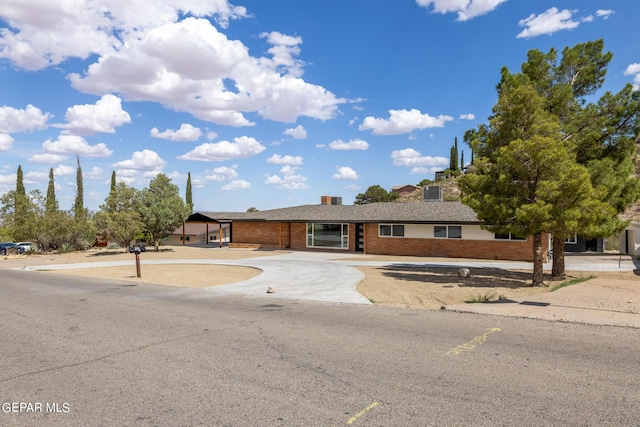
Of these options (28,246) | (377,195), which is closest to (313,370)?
(28,246)

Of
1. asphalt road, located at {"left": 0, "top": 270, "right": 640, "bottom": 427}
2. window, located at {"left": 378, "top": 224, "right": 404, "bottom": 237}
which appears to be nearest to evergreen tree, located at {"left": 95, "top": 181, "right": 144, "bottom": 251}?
window, located at {"left": 378, "top": 224, "right": 404, "bottom": 237}

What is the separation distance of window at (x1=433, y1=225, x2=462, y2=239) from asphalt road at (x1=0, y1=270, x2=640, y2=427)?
740 inches

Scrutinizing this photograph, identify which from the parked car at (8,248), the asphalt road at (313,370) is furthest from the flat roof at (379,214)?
the asphalt road at (313,370)

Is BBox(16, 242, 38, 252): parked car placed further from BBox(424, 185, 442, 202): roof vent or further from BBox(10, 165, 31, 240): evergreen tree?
BBox(424, 185, 442, 202): roof vent

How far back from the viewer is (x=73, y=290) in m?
14.9

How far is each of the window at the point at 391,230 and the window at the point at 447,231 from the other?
2.48m

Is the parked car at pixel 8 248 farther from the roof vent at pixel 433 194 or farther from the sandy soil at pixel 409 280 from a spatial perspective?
the roof vent at pixel 433 194

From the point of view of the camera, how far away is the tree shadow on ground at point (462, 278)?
53.0 ft

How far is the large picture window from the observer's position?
33.3m

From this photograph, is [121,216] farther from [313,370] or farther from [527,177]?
[313,370]

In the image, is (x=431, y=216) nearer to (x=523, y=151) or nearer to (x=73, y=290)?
(x=523, y=151)

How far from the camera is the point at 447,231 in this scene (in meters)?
28.1

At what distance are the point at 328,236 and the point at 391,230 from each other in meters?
5.84

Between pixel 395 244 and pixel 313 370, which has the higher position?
pixel 395 244
